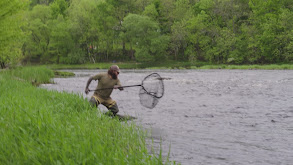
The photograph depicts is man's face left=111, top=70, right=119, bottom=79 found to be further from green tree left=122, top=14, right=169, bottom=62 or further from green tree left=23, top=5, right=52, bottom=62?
green tree left=23, top=5, right=52, bottom=62

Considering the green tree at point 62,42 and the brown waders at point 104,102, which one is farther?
the green tree at point 62,42

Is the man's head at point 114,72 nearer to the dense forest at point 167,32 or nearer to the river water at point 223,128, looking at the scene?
the river water at point 223,128

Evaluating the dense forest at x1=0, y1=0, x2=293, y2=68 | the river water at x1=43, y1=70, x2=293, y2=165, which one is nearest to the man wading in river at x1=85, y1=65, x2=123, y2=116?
the river water at x1=43, y1=70, x2=293, y2=165

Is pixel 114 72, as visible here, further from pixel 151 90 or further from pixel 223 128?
pixel 223 128

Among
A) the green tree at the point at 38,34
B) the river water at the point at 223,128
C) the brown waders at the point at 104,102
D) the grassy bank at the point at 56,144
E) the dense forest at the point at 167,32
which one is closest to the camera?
the grassy bank at the point at 56,144

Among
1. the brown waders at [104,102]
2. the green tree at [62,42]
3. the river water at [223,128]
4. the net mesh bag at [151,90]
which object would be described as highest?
the green tree at [62,42]

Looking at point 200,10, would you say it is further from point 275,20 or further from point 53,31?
point 53,31

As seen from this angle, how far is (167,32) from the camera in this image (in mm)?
78500

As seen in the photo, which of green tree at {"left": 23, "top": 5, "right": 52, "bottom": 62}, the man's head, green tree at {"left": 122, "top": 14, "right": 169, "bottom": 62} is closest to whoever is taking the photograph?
the man's head

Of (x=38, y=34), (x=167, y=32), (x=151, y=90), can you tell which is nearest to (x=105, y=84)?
(x=151, y=90)

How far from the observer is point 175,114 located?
42.8 ft

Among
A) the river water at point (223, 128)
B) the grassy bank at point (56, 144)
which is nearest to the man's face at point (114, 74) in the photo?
the river water at point (223, 128)

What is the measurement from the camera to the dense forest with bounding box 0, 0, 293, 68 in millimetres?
62094

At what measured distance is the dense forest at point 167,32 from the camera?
62.1 meters
